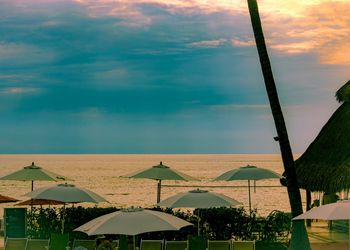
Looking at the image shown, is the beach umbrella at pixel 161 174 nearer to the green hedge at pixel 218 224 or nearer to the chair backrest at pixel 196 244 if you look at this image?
the green hedge at pixel 218 224

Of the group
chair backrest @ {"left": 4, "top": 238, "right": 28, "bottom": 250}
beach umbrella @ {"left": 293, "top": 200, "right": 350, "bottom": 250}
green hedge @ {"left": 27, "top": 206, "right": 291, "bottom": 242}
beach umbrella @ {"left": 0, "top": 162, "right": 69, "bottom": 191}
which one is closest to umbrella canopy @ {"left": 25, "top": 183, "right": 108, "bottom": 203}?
green hedge @ {"left": 27, "top": 206, "right": 291, "bottom": 242}

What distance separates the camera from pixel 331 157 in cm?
2408

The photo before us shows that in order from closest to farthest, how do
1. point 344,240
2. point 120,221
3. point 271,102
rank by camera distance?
point 120,221 → point 271,102 → point 344,240

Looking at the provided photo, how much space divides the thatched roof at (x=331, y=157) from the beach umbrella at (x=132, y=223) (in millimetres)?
Result: 11983

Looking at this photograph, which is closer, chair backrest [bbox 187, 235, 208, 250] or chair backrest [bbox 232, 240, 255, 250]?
chair backrest [bbox 187, 235, 208, 250]

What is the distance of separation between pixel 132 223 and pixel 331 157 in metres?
14.5

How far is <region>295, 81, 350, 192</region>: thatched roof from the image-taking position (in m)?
22.5

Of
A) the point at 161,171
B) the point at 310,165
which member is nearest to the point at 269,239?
the point at 161,171

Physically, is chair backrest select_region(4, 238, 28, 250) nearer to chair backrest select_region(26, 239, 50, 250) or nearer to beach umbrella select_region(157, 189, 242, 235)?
chair backrest select_region(26, 239, 50, 250)

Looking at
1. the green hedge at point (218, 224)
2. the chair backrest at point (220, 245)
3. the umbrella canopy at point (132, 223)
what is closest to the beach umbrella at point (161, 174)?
the green hedge at point (218, 224)

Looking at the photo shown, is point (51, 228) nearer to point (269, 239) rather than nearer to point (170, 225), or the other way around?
point (269, 239)

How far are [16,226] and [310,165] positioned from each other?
1164 cm

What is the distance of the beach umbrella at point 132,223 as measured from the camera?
1063 cm

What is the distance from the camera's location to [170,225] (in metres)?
10.9
